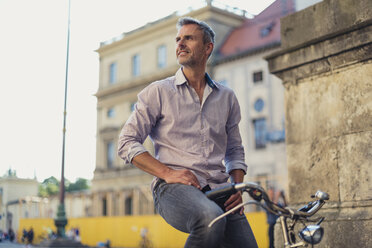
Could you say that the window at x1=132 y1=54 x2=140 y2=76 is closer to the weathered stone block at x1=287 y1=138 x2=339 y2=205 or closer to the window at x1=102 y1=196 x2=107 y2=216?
the window at x1=102 y1=196 x2=107 y2=216

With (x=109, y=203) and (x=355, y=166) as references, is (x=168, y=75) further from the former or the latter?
(x=355, y=166)

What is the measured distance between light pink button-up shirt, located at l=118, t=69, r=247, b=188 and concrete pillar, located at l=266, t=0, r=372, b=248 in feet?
5.88

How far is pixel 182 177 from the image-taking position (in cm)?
301

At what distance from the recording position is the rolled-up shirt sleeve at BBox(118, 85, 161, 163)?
10.2 feet

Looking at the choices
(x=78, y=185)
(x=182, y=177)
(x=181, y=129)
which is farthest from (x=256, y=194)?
(x=78, y=185)

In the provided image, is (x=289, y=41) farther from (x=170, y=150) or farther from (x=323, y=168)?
(x=170, y=150)

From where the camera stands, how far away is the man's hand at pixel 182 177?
3.01m

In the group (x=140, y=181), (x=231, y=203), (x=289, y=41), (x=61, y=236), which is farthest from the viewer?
(x=140, y=181)

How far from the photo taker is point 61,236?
24.1 meters

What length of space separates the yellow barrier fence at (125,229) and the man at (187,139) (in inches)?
751

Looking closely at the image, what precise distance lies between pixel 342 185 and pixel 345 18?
1.55 m

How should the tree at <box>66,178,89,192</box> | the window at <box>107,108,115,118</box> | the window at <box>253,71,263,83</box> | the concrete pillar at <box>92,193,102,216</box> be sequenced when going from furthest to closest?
the tree at <box>66,178,89,192</box>
the window at <box>107,108,115,118</box>
the concrete pillar at <box>92,193,102,216</box>
the window at <box>253,71,263,83</box>

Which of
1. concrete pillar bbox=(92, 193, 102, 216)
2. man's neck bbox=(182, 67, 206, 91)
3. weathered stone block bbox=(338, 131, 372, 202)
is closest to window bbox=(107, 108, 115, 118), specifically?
concrete pillar bbox=(92, 193, 102, 216)

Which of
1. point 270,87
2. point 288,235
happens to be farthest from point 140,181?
point 288,235
